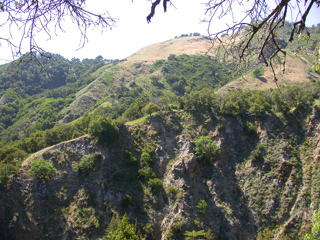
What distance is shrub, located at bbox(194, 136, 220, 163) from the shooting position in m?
31.0

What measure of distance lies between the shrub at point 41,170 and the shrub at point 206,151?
2186 centimetres

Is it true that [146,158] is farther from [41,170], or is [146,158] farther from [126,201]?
[41,170]

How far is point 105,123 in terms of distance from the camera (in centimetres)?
3269

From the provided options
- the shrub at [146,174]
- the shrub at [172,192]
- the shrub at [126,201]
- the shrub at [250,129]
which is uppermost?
the shrub at [250,129]

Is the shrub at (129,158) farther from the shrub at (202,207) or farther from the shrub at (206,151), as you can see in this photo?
the shrub at (202,207)

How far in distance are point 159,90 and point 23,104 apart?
60581 mm

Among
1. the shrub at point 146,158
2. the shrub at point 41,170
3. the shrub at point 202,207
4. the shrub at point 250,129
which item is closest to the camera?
the shrub at point 41,170

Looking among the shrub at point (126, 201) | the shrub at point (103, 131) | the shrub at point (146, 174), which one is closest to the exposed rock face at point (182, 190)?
the shrub at point (126, 201)

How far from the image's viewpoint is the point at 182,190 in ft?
90.5

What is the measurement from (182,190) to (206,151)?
7.44 m

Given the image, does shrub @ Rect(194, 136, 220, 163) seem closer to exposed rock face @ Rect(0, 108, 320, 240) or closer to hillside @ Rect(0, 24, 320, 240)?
hillside @ Rect(0, 24, 320, 240)

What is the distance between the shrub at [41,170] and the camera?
25672 millimetres

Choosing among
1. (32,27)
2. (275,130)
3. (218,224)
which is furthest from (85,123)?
(32,27)

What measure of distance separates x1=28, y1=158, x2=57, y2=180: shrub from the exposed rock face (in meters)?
0.83
